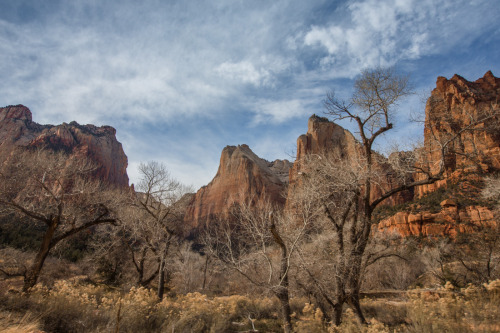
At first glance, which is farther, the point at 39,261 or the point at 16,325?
the point at 39,261

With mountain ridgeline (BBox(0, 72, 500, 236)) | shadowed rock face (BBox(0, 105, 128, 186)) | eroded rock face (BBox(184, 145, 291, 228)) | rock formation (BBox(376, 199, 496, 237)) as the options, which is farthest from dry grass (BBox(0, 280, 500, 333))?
shadowed rock face (BBox(0, 105, 128, 186))

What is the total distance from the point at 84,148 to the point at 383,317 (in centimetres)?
8366

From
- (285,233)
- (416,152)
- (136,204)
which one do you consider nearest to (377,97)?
(416,152)

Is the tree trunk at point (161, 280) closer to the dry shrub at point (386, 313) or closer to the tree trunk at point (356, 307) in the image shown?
the tree trunk at point (356, 307)

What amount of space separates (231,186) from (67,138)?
5150cm

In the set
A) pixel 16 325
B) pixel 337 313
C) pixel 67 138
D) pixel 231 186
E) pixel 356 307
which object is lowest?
pixel 337 313

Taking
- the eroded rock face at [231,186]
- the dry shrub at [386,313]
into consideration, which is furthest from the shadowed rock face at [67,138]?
the dry shrub at [386,313]

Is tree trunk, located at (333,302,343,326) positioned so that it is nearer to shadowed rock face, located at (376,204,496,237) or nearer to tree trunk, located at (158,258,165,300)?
tree trunk, located at (158,258,165,300)

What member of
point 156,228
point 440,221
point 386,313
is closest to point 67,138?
point 156,228

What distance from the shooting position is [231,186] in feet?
219

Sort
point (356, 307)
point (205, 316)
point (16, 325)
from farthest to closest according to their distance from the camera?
point (205, 316) < point (356, 307) < point (16, 325)

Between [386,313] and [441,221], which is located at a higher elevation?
[441,221]

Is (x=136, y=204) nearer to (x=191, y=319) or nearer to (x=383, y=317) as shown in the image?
(x=191, y=319)

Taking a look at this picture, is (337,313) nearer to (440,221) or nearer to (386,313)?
(386,313)
